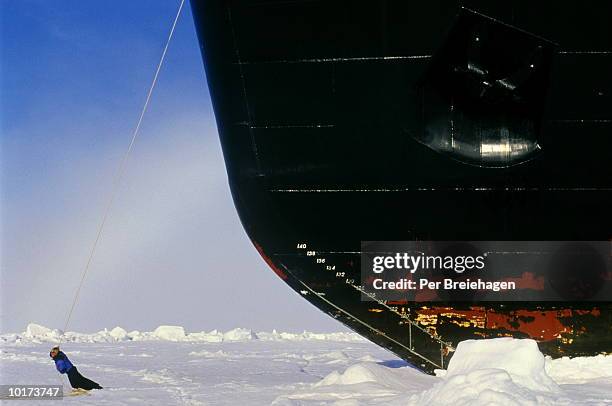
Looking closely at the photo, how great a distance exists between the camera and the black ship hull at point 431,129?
7.15 metres

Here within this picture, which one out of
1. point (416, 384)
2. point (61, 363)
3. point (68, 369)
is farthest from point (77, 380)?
point (416, 384)

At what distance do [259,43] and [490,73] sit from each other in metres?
2.30

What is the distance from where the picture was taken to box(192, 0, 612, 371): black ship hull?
23.5 feet

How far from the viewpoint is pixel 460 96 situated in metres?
7.33

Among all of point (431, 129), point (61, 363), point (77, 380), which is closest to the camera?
point (431, 129)

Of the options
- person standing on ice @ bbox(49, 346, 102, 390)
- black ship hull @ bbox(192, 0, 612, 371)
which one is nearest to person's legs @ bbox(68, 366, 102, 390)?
person standing on ice @ bbox(49, 346, 102, 390)

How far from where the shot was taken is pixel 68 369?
8.99 m

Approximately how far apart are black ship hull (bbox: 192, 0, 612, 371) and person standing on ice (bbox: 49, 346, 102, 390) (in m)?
3.43

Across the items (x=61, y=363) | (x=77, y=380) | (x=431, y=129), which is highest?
(x=431, y=129)

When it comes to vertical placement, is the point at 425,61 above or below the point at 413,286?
above

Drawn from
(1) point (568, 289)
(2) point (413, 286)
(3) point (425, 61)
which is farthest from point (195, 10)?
(1) point (568, 289)

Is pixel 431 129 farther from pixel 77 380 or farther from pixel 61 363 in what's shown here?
pixel 77 380

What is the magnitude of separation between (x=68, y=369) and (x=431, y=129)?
524cm

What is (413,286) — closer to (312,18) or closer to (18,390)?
(312,18)
